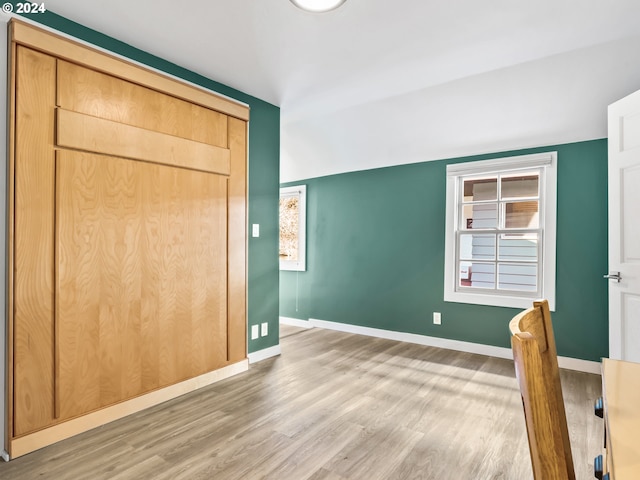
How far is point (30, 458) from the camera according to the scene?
2.00 meters

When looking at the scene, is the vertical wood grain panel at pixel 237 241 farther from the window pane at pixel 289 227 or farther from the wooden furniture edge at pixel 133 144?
the window pane at pixel 289 227

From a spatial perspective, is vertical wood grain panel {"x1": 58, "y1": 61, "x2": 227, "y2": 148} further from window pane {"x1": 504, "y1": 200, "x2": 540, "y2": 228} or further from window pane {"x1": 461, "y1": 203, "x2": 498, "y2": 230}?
window pane {"x1": 504, "y1": 200, "x2": 540, "y2": 228}

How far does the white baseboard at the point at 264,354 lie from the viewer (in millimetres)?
3520

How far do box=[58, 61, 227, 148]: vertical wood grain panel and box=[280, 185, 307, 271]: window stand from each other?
237 centimetres

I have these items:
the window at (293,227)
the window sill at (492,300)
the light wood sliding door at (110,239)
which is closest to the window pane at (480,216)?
the window sill at (492,300)

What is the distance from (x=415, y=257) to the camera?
14.3 ft

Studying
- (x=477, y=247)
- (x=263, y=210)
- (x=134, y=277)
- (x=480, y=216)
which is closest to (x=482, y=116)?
(x=480, y=216)

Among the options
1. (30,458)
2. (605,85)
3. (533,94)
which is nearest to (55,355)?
(30,458)

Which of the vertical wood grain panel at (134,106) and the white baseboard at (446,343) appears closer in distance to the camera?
the vertical wood grain panel at (134,106)

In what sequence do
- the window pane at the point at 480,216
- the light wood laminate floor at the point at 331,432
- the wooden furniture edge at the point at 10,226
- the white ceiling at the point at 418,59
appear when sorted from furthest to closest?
1. the window pane at the point at 480,216
2. the white ceiling at the point at 418,59
3. the wooden furniture edge at the point at 10,226
4. the light wood laminate floor at the point at 331,432

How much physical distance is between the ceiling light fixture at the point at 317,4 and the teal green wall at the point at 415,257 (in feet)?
8.08

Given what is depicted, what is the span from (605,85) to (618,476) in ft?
11.0

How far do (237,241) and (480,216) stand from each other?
2.58m

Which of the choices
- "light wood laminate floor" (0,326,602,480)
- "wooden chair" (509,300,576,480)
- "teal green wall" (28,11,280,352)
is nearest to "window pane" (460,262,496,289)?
"light wood laminate floor" (0,326,602,480)
